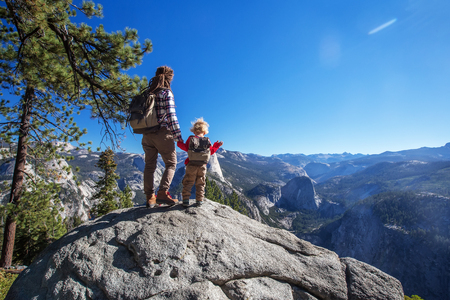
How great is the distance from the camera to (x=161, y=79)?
4.80m

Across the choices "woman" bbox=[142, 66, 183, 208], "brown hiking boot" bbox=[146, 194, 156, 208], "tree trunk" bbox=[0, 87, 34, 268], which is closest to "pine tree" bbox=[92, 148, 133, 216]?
"tree trunk" bbox=[0, 87, 34, 268]

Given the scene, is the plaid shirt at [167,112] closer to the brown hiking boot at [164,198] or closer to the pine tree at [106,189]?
the brown hiking boot at [164,198]

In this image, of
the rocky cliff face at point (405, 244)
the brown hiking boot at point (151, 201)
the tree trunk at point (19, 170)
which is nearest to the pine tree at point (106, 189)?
the tree trunk at point (19, 170)

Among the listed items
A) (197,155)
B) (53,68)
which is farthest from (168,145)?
(53,68)

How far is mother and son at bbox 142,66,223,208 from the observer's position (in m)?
4.62

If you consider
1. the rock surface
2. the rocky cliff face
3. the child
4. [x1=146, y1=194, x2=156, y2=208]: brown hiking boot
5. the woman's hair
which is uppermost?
the woman's hair

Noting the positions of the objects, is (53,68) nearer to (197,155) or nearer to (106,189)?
(197,155)

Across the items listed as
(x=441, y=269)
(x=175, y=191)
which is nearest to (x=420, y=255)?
(x=441, y=269)

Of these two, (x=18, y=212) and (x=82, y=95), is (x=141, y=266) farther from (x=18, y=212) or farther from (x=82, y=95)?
(x=18, y=212)

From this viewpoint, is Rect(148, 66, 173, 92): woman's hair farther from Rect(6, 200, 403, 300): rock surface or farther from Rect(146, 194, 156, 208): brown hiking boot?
Rect(6, 200, 403, 300): rock surface

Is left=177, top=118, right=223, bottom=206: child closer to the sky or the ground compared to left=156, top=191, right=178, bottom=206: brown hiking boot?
closer to the sky

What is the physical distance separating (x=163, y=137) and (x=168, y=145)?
0.70ft

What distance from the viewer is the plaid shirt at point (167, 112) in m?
4.59

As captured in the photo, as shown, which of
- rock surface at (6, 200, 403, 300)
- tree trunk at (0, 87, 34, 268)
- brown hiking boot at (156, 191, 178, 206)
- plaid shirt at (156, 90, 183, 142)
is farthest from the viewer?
tree trunk at (0, 87, 34, 268)
